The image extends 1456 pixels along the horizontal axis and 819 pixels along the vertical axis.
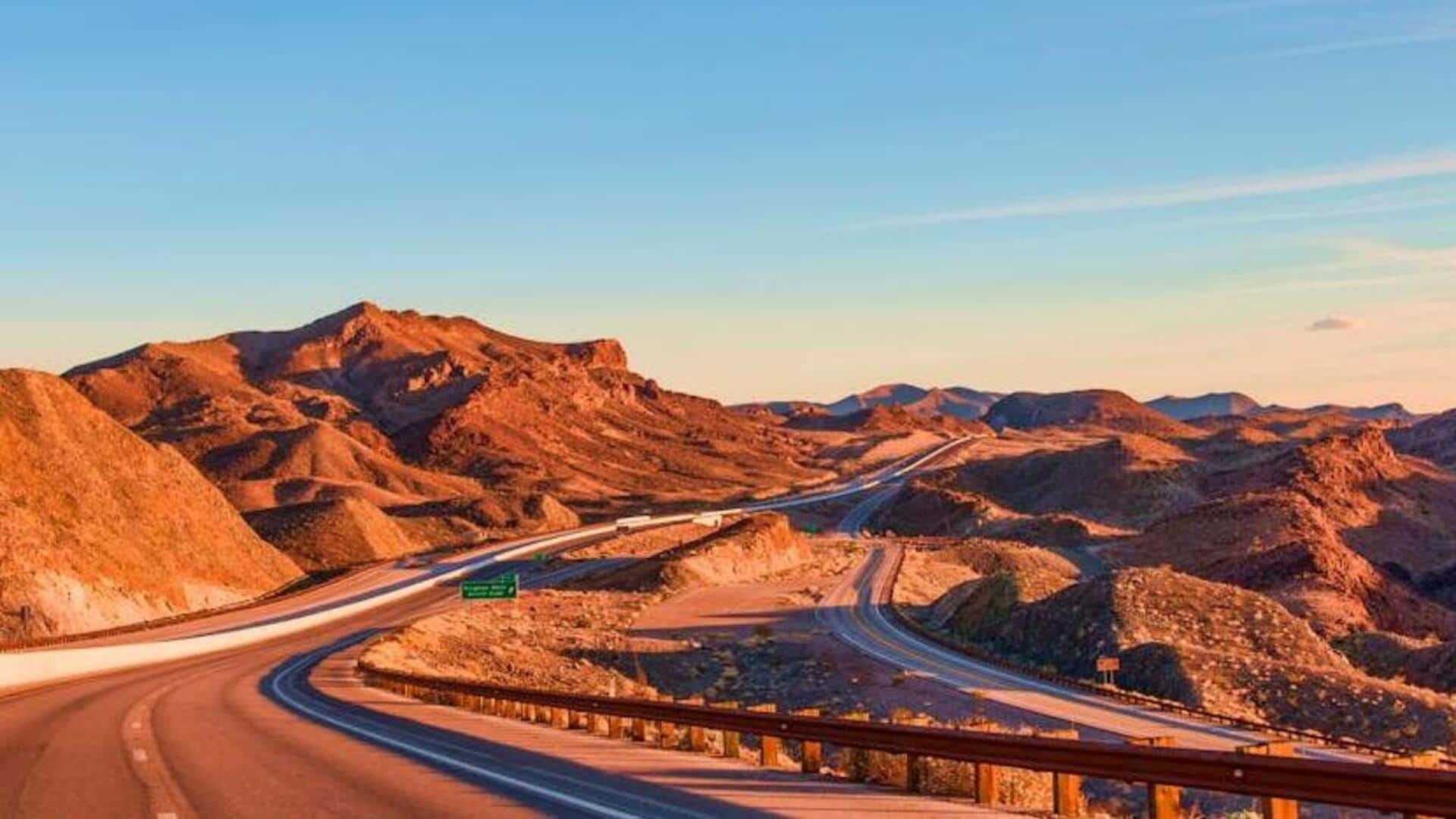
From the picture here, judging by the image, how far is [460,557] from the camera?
4626 inches

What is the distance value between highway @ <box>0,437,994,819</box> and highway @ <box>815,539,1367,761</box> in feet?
33.4

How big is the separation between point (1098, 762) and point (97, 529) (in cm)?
8230

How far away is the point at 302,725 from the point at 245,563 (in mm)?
81976

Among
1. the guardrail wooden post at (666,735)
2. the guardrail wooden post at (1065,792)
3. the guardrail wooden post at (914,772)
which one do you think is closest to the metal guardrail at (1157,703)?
the guardrail wooden post at (666,735)

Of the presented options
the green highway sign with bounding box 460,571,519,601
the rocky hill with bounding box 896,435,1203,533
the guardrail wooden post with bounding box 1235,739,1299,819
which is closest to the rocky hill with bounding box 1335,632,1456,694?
the green highway sign with bounding box 460,571,519,601

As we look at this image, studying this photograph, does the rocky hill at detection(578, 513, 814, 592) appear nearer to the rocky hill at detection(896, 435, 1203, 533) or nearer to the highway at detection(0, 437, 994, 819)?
the rocky hill at detection(896, 435, 1203, 533)

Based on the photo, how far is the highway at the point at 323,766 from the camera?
50.3 feet

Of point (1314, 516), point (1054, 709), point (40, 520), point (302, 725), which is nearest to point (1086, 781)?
point (1054, 709)

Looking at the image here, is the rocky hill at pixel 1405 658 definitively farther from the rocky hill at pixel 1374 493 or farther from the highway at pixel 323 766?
the rocky hill at pixel 1374 493

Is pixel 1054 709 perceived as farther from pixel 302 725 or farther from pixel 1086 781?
pixel 302 725

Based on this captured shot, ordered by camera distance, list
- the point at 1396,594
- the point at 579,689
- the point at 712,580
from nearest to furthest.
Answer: the point at 579,689 → the point at 1396,594 → the point at 712,580

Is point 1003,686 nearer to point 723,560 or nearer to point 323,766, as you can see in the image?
point 323,766

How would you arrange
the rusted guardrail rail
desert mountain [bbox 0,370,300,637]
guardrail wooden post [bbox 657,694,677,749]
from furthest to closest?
1. desert mountain [bbox 0,370,300,637]
2. guardrail wooden post [bbox 657,694,677,749]
3. the rusted guardrail rail

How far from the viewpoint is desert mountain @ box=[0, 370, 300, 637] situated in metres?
76.2
